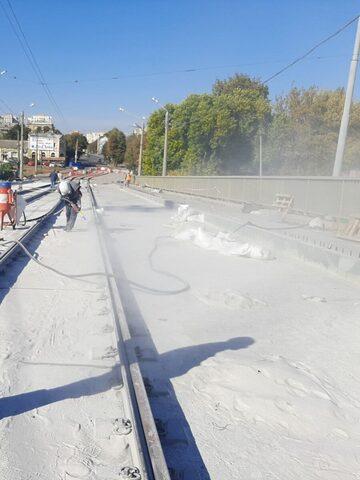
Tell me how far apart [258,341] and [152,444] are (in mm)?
2790

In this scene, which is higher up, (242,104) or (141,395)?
(242,104)

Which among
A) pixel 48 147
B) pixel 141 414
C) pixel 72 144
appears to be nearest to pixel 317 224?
pixel 141 414

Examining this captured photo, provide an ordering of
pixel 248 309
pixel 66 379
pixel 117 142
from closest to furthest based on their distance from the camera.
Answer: pixel 66 379, pixel 248 309, pixel 117 142

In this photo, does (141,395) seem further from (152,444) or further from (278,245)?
(278,245)

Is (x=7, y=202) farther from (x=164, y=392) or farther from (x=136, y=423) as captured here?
(x=136, y=423)

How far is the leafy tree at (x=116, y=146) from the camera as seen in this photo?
15088cm

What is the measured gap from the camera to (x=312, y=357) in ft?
18.1

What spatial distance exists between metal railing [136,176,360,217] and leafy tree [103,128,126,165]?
113071 millimetres

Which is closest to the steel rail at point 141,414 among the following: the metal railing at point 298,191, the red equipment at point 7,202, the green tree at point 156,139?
the red equipment at point 7,202

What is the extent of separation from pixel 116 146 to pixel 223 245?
470 ft

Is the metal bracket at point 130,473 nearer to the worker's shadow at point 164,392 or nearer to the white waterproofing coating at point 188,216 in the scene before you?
the worker's shadow at point 164,392

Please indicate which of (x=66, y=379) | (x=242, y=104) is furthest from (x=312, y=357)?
(x=242, y=104)

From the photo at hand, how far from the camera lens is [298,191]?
2194cm

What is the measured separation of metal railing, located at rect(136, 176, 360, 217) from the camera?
1727 centimetres
